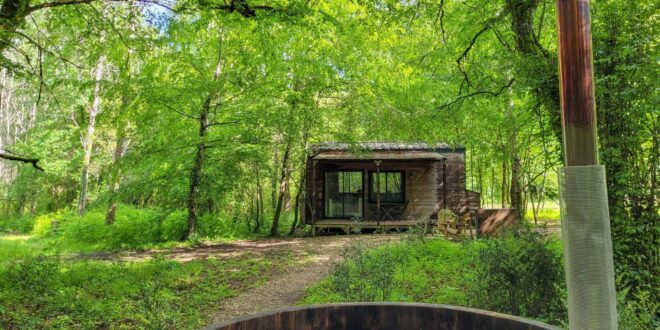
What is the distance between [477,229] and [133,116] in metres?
9.46

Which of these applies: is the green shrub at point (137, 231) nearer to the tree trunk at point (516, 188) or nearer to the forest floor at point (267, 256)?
the forest floor at point (267, 256)

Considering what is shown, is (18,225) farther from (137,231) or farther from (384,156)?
(384,156)

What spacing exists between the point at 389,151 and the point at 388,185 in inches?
64.9

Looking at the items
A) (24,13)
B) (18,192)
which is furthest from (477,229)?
(18,192)

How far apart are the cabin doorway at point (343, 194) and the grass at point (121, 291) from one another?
709 centimetres

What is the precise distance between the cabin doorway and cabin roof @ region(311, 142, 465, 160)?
41.7 inches

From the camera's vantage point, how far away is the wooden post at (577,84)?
119 centimetres

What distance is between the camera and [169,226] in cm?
1284

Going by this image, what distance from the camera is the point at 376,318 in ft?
8.19

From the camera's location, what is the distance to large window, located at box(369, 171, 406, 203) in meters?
15.7

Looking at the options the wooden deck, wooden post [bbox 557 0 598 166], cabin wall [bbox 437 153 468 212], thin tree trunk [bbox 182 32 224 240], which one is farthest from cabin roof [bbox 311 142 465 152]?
wooden post [bbox 557 0 598 166]

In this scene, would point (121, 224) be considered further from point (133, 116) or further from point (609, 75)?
point (609, 75)

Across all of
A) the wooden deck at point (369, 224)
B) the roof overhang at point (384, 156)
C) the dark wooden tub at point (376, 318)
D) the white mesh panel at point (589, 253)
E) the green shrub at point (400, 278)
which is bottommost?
the green shrub at point (400, 278)

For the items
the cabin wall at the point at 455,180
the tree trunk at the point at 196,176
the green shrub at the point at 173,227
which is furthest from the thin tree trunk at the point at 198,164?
the cabin wall at the point at 455,180
